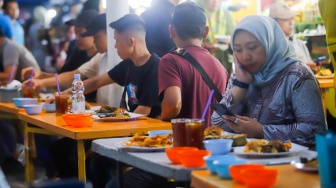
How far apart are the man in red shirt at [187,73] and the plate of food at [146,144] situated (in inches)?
50.3

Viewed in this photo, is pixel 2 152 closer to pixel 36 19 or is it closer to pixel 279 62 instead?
pixel 279 62

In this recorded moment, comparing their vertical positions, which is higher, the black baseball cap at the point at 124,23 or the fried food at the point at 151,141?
the black baseball cap at the point at 124,23

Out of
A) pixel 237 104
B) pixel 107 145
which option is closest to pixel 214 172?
pixel 107 145

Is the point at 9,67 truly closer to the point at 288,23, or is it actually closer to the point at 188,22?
the point at 288,23

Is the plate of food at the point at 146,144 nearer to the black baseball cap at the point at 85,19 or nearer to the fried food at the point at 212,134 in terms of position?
the fried food at the point at 212,134

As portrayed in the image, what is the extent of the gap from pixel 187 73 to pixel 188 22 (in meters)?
0.39

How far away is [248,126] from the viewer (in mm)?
3803

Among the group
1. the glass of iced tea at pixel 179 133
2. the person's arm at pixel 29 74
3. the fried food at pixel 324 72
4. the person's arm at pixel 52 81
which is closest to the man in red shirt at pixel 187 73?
the glass of iced tea at pixel 179 133

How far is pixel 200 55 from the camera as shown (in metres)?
5.06

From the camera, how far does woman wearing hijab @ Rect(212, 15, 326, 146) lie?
382 cm

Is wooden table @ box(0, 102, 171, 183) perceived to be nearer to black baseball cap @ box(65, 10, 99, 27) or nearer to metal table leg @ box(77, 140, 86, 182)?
metal table leg @ box(77, 140, 86, 182)

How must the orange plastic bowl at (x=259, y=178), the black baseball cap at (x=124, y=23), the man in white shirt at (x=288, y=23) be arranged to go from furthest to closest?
the man in white shirt at (x=288, y=23) → the black baseball cap at (x=124, y=23) → the orange plastic bowl at (x=259, y=178)

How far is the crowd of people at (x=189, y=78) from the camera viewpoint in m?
3.88

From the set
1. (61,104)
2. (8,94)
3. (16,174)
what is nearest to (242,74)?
(61,104)
